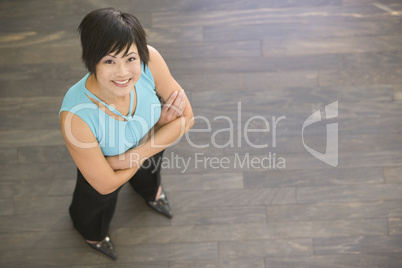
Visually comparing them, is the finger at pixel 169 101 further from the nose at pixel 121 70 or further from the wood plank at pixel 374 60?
the wood plank at pixel 374 60

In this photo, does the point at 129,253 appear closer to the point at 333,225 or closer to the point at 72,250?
the point at 72,250

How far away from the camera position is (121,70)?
56.0 inches

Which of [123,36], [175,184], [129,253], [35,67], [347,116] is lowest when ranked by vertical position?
[129,253]

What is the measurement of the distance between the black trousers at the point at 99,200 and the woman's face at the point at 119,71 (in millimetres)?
534

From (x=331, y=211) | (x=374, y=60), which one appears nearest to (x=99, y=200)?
(x=331, y=211)

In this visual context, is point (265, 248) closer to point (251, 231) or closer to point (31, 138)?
point (251, 231)

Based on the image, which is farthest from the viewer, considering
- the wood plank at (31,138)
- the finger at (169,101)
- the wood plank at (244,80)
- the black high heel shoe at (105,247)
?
the wood plank at (244,80)

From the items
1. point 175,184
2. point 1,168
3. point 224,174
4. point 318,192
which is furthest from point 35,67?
point 318,192

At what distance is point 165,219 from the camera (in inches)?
101

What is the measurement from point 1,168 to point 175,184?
1.03 m

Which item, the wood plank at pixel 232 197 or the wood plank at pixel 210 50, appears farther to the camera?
the wood plank at pixel 210 50

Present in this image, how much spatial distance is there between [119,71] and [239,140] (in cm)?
139

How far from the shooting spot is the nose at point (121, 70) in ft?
4.65

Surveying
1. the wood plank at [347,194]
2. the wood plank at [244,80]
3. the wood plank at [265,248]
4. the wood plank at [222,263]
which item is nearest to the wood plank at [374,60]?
the wood plank at [244,80]
